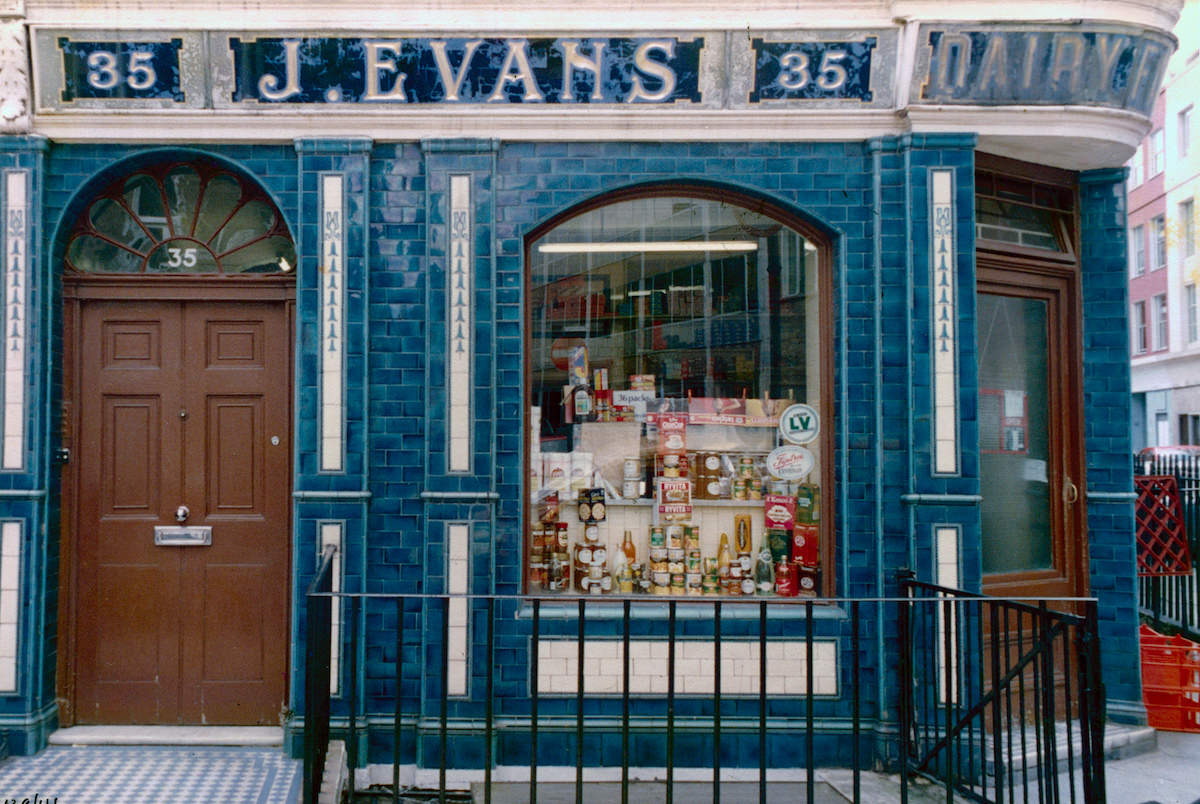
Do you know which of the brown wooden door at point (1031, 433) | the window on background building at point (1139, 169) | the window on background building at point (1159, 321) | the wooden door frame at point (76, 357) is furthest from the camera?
the window on background building at point (1159, 321)

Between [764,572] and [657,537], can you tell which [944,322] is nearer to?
[764,572]

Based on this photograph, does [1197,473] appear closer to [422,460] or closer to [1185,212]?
[422,460]

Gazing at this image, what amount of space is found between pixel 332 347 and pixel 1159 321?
29570mm

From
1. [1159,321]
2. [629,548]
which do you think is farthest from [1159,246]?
[629,548]

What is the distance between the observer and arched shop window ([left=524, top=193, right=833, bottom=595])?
549 centimetres

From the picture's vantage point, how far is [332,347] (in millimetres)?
5152

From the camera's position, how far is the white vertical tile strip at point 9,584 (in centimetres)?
507

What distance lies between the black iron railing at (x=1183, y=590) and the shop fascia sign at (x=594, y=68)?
420 cm

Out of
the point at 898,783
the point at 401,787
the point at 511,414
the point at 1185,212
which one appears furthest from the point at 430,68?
the point at 1185,212

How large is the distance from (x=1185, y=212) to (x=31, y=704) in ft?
97.1

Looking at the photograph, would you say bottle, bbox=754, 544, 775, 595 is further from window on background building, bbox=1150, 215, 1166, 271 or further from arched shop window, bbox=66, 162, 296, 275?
window on background building, bbox=1150, 215, 1166, 271

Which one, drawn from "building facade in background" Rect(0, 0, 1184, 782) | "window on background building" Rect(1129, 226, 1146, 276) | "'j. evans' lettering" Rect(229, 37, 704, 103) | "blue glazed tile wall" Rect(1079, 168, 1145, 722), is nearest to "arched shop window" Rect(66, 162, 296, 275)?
"building facade in background" Rect(0, 0, 1184, 782)

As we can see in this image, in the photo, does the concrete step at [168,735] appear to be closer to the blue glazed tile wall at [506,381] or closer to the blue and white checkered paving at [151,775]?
the blue and white checkered paving at [151,775]

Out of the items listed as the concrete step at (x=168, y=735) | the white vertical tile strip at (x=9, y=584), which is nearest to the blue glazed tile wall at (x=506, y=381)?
the concrete step at (x=168, y=735)
